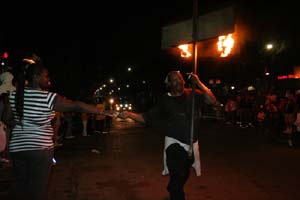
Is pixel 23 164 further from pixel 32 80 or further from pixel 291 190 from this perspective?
pixel 291 190

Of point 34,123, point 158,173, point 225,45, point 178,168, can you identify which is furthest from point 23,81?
point 158,173

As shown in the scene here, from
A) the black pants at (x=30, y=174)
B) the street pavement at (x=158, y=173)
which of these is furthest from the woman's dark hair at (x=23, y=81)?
the street pavement at (x=158, y=173)

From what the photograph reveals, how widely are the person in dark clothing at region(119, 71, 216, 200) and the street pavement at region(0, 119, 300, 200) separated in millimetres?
1712

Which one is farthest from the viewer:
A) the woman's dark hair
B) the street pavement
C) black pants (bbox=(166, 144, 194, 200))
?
the street pavement

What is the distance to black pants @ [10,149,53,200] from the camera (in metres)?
3.84

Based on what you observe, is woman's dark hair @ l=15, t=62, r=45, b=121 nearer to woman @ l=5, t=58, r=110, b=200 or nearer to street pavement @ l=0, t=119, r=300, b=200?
woman @ l=5, t=58, r=110, b=200

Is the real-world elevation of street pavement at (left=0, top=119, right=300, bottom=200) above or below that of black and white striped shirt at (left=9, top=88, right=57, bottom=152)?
below

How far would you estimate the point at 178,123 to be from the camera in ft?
16.3

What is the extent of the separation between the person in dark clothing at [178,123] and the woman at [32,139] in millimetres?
1326

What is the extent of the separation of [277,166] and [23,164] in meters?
6.98

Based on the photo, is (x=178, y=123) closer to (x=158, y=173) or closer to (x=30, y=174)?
(x=30, y=174)

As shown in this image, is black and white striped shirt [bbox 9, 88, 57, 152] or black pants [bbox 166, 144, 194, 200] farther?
black pants [bbox 166, 144, 194, 200]

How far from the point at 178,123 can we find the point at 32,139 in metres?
1.82

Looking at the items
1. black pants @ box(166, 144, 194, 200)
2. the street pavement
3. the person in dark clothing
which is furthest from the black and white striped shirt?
the street pavement
